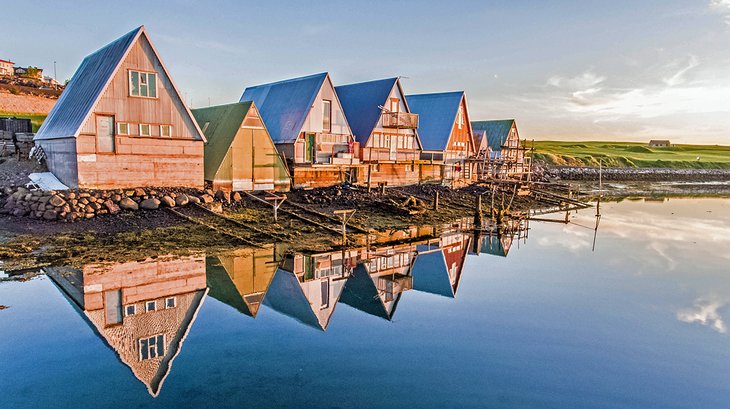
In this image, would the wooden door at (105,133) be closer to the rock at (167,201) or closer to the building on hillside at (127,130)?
the building on hillside at (127,130)

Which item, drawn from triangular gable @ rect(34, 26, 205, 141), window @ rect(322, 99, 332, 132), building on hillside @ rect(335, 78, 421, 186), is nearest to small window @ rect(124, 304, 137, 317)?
triangular gable @ rect(34, 26, 205, 141)

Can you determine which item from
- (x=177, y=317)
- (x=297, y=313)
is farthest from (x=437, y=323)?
(x=177, y=317)

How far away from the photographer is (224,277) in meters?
17.9

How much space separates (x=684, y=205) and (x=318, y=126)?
47436mm

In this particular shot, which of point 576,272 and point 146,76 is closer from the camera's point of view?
point 576,272

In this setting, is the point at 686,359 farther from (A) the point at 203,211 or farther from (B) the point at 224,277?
(A) the point at 203,211

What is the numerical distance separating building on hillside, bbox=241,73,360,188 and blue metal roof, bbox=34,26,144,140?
12570 millimetres

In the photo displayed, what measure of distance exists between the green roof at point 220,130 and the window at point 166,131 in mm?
3630

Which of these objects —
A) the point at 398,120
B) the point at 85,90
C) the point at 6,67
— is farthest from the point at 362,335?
the point at 6,67

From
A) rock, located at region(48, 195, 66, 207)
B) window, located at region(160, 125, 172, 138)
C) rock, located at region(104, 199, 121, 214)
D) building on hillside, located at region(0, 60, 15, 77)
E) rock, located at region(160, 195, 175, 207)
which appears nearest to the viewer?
rock, located at region(48, 195, 66, 207)

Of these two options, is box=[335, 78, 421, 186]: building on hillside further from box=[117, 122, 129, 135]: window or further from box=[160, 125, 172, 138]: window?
box=[117, 122, 129, 135]: window

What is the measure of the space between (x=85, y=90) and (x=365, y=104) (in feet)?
73.5

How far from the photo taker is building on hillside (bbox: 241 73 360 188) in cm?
3516

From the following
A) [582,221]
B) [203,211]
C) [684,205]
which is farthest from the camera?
[684,205]
